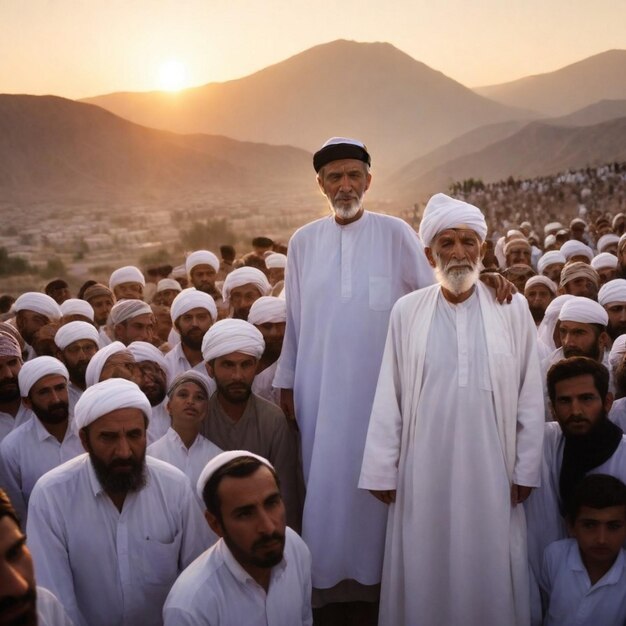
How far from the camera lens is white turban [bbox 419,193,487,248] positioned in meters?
2.89

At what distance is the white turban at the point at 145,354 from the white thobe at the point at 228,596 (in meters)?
1.89

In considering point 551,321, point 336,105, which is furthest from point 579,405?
point 336,105

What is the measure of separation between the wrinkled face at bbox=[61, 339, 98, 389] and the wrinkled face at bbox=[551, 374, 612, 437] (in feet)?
8.83

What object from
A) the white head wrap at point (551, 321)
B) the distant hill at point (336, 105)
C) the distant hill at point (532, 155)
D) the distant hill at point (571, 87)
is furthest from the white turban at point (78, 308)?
the distant hill at point (571, 87)

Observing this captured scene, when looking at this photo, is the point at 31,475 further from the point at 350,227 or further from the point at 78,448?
the point at 350,227

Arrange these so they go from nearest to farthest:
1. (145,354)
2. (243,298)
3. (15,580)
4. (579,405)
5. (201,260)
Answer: (15,580) → (579,405) → (145,354) → (243,298) → (201,260)

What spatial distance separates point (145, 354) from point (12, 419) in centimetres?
78

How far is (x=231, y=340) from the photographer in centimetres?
371

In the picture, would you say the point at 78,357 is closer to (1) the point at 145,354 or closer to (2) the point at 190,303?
(1) the point at 145,354

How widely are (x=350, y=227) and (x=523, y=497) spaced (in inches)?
57.1

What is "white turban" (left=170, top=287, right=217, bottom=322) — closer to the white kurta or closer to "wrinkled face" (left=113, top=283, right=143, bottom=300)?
the white kurta

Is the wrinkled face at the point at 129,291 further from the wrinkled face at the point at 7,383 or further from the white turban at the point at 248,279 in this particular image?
the wrinkled face at the point at 7,383

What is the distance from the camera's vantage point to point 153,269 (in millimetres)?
9445

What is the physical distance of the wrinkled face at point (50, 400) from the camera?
11.6ft
